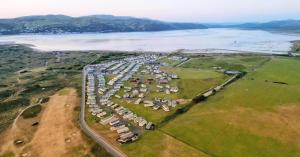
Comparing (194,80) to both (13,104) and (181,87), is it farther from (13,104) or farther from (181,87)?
(13,104)

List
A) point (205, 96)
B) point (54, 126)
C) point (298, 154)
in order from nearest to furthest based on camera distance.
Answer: point (298, 154) < point (54, 126) < point (205, 96)

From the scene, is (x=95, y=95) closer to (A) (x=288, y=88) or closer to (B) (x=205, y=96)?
(B) (x=205, y=96)

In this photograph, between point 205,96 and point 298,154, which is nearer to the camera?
point 298,154

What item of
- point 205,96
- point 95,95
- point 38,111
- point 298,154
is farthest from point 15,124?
point 298,154

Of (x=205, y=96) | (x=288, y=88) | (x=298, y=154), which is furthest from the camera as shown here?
(x=288, y=88)
